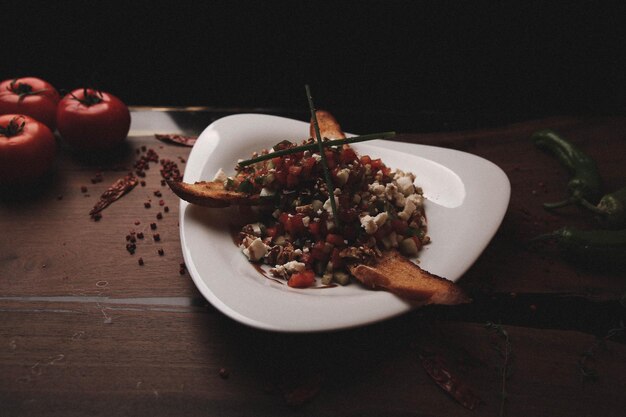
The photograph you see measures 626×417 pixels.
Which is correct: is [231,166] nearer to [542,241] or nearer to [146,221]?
[146,221]

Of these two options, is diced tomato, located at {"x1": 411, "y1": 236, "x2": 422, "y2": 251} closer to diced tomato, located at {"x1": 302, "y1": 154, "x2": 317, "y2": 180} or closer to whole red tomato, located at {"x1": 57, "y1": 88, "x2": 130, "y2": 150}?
diced tomato, located at {"x1": 302, "y1": 154, "x2": 317, "y2": 180}

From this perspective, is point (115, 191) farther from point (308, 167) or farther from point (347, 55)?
point (347, 55)

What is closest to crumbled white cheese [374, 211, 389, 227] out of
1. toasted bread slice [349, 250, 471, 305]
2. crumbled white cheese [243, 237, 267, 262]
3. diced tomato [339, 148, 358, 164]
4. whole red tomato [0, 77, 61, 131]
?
toasted bread slice [349, 250, 471, 305]

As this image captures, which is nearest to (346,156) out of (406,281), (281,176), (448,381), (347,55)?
(281,176)

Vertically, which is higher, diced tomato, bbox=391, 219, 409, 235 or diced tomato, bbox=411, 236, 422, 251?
diced tomato, bbox=391, 219, 409, 235

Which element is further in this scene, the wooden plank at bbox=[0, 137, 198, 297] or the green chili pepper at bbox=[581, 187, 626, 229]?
the green chili pepper at bbox=[581, 187, 626, 229]
